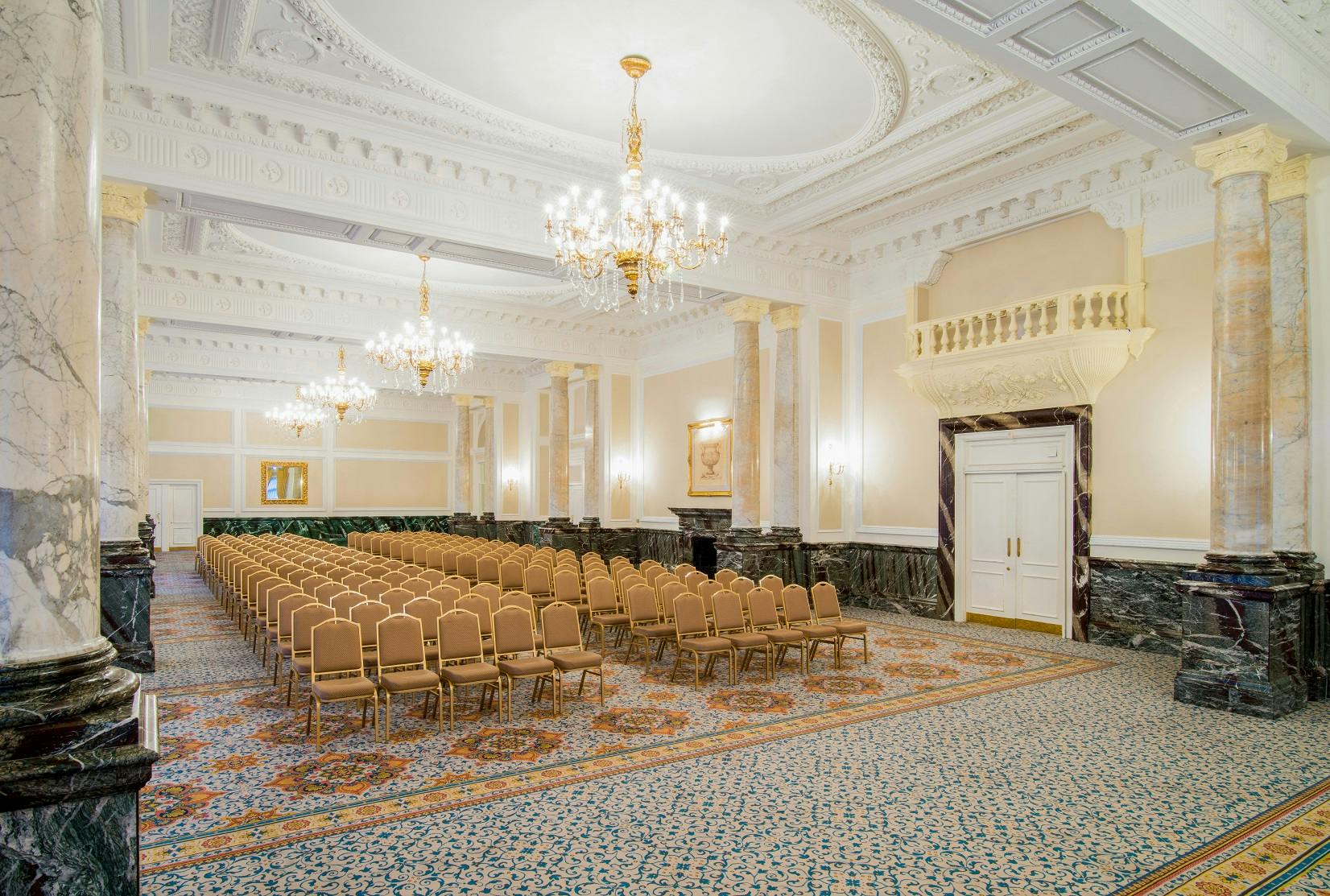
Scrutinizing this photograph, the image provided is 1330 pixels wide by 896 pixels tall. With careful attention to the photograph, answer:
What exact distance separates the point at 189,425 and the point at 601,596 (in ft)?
57.8

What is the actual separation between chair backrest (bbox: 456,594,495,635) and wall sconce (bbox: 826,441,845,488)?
6313 mm

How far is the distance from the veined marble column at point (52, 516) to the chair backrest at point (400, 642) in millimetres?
3431

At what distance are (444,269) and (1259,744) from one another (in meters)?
12.2

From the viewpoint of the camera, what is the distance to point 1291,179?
6.98 meters

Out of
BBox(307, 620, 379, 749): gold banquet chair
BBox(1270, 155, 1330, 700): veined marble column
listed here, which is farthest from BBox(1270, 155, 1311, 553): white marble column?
BBox(307, 620, 379, 749): gold banquet chair

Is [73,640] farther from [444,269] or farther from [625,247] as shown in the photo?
[444,269]

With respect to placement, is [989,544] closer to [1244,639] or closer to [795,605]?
[795,605]

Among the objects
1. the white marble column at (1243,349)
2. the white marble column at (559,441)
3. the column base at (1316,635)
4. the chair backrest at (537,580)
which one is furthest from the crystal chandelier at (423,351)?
the column base at (1316,635)

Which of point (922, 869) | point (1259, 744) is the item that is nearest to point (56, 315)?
point (922, 869)

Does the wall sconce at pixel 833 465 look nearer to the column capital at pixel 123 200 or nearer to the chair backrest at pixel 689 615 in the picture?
the chair backrest at pixel 689 615

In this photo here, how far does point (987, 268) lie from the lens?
1066cm

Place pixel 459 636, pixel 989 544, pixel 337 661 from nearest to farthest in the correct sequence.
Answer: pixel 337 661 < pixel 459 636 < pixel 989 544

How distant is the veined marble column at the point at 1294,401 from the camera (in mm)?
6656

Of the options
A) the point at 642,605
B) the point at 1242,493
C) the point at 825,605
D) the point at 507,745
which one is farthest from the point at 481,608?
the point at 1242,493
